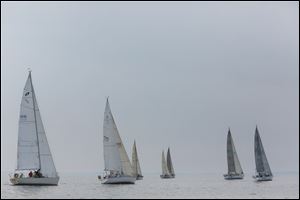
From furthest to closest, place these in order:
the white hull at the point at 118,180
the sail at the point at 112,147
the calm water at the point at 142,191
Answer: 1. the sail at the point at 112,147
2. the white hull at the point at 118,180
3. the calm water at the point at 142,191


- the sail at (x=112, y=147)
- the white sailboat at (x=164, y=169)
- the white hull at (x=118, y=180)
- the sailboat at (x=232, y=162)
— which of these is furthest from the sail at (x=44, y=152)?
the white sailboat at (x=164, y=169)

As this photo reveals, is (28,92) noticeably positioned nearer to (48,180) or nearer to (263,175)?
(48,180)

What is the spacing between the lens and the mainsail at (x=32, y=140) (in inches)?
2208

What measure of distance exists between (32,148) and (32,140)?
2.51ft

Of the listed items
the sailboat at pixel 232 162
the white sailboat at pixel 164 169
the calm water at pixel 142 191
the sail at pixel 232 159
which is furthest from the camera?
the white sailboat at pixel 164 169

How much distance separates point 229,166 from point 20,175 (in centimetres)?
5020

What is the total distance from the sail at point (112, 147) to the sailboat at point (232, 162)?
110 ft

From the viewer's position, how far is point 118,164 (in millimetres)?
65750

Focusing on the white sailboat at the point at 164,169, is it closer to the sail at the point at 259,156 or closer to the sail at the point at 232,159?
the sail at the point at 232,159

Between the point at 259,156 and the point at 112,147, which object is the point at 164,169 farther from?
the point at 112,147

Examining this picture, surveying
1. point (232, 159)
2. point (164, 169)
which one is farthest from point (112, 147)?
point (164, 169)

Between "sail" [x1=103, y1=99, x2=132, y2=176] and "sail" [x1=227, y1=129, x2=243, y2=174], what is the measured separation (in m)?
33.5

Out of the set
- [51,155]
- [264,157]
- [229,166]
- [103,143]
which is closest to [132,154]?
[229,166]

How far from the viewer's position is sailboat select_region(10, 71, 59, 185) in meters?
55.9
